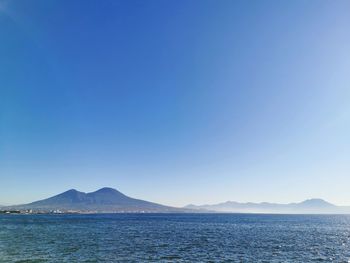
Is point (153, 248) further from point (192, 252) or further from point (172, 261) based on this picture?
point (172, 261)

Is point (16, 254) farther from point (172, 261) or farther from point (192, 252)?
point (192, 252)

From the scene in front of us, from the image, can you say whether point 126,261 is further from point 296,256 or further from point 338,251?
point 338,251

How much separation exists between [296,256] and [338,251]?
42.9 feet

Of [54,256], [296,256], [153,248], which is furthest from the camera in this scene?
[153,248]

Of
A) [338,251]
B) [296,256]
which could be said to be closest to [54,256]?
[296,256]

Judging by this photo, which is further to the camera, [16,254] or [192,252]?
[192,252]

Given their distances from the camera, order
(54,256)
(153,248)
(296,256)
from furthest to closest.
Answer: (153,248)
(296,256)
(54,256)

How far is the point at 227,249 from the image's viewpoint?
49.1 metres

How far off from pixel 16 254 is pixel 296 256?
41.3 metres

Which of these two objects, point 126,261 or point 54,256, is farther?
point 54,256

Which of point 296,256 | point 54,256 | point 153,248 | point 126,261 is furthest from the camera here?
point 153,248

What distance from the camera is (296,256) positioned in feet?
143

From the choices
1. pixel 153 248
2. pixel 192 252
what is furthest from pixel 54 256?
pixel 192 252

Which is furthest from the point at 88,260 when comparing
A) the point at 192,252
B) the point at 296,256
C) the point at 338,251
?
the point at 338,251
